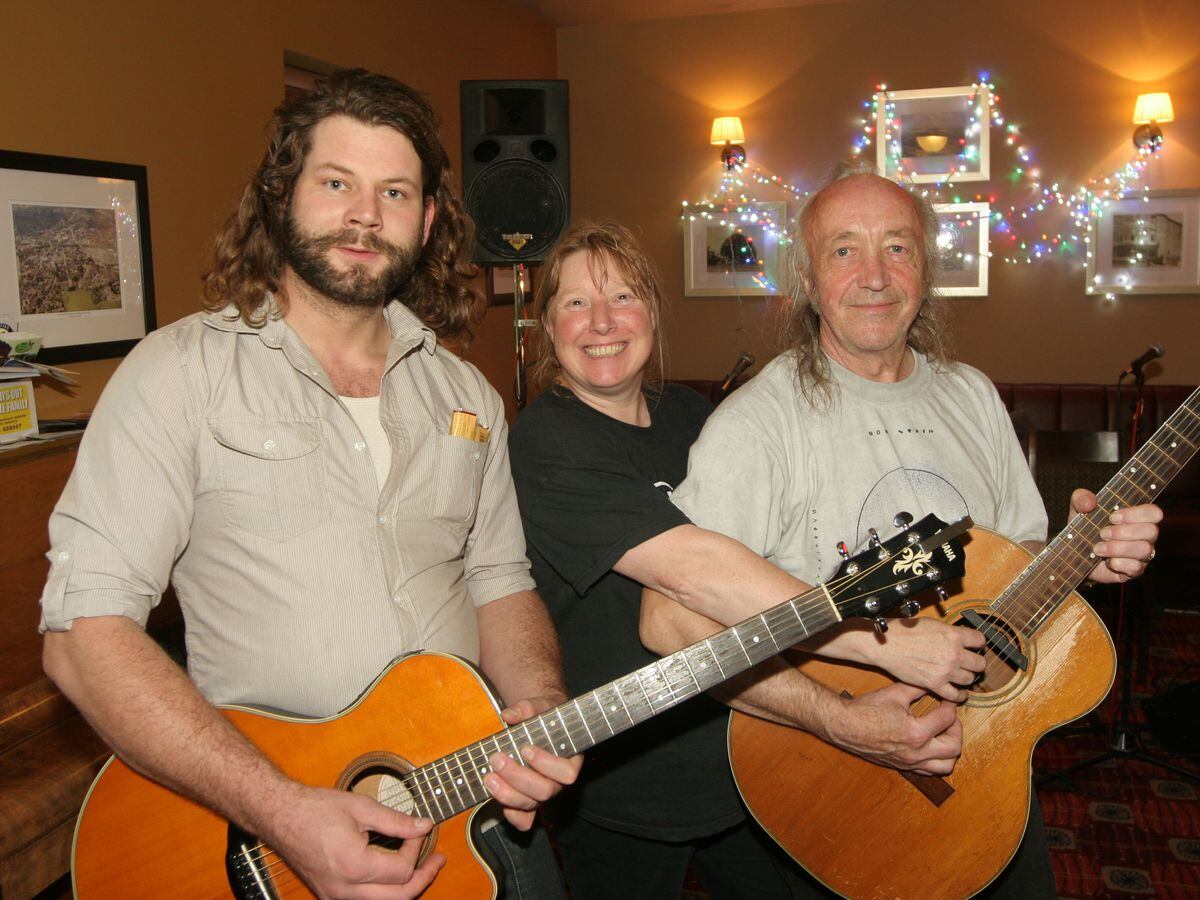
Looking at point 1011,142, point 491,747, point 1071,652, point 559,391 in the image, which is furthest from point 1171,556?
point 491,747

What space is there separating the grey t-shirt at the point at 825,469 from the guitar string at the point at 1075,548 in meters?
0.15

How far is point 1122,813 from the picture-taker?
3.25 m

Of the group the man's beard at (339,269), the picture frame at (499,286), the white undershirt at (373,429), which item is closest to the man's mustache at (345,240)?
the man's beard at (339,269)

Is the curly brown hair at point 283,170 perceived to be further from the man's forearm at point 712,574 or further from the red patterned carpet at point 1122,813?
the red patterned carpet at point 1122,813

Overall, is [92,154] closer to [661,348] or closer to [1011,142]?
[661,348]

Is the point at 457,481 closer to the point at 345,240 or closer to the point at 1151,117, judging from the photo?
the point at 345,240

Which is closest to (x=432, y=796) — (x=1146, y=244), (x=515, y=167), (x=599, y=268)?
(x=599, y=268)

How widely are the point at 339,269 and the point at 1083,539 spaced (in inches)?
54.7

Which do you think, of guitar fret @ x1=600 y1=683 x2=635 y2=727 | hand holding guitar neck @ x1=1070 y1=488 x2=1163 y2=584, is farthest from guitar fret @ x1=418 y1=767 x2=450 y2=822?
hand holding guitar neck @ x1=1070 y1=488 x2=1163 y2=584

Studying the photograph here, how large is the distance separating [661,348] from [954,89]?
5096 millimetres

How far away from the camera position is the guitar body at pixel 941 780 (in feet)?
5.17

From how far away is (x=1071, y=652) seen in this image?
5.41 feet

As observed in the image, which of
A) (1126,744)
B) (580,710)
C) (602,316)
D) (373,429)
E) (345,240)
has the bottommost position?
(1126,744)

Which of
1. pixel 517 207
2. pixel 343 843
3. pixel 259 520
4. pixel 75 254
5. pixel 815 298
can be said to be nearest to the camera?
pixel 343 843
